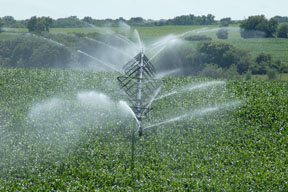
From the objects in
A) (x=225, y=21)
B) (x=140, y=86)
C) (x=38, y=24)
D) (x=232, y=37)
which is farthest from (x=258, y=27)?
(x=140, y=86)

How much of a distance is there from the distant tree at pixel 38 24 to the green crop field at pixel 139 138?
46.8m

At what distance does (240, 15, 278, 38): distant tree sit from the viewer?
8638 centimetres

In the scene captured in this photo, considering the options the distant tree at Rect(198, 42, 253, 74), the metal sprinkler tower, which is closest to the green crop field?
the metal sprinkler tower

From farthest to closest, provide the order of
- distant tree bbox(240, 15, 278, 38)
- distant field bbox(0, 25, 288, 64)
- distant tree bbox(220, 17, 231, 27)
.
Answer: distant tree bbox(220, 17, 231, 27)
distant tree bbox(240, 15, 278, 38)
distant field bbox(0, 25, 288, 64)

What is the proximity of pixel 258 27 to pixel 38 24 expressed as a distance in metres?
47.9

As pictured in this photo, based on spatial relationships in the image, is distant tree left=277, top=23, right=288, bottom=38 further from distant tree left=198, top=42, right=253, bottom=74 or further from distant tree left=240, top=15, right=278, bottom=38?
distant tree left=198, top=42, right=253, bottom=74

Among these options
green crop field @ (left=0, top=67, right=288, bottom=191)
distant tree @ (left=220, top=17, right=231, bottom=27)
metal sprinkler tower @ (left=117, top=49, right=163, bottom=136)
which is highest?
distant tree @ (left=220, top=17, right=231, bottom=27)

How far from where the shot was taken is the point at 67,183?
23.3 m

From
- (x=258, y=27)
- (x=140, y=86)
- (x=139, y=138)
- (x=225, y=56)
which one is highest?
(x=258, y=27)

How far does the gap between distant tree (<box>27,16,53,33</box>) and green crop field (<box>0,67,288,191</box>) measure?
4684cm

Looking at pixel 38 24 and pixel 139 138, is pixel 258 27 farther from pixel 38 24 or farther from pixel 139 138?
pixel 139 138

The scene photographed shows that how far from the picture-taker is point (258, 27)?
298ft

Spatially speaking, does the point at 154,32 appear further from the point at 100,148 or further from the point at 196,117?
the point at 100,148

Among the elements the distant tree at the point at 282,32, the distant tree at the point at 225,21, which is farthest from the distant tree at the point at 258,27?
the distant tree at the point at 225,21
